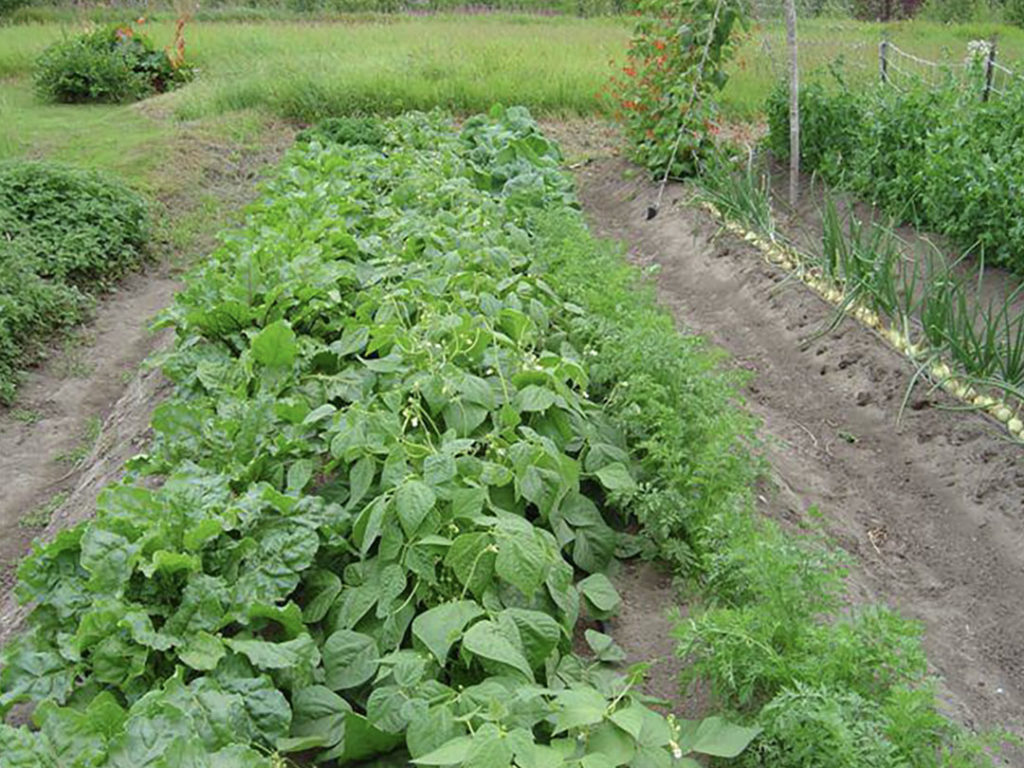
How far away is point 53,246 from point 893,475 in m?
6.37

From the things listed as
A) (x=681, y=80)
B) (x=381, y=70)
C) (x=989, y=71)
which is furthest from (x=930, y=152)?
(x=381, y=70)

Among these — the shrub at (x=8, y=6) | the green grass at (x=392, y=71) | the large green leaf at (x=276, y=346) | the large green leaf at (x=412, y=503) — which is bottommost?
the large green leaf at (x=412, y=503)

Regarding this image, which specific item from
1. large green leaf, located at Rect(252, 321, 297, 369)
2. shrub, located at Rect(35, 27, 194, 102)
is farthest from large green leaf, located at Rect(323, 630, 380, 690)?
shrub, located at Rect(35, 27, 194, 102)

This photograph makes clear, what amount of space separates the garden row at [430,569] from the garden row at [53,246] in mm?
2755

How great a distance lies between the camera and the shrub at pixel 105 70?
48.3 ft

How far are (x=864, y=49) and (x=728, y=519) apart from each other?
1379 cm

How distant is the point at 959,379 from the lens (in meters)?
5.27

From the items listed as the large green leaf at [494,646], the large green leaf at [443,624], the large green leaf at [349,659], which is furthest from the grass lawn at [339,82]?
the large green leaf at [494,646]

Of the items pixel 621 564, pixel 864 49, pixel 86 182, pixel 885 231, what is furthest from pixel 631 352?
pixel 864 49

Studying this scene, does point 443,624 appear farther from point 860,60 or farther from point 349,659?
point 860,60

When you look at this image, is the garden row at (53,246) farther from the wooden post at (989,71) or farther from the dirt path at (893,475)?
the wooden post at (989,71)

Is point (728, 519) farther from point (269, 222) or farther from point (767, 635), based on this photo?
point (269, 222)

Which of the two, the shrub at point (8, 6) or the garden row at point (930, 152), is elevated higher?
the shrub at point (8, 6)

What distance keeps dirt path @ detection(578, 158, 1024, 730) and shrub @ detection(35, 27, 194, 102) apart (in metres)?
11.0
